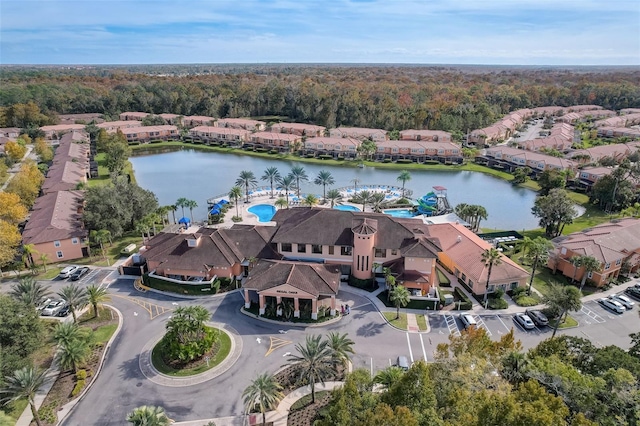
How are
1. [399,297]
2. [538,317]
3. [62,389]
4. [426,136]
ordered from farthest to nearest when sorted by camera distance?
[426,136] → [538,317] → [399,297] → [62,389]

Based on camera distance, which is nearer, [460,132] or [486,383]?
[486,383]

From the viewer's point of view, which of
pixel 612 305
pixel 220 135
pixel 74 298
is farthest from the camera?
pixel 220 135

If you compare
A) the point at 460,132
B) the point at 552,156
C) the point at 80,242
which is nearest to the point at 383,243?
the point at 80,242

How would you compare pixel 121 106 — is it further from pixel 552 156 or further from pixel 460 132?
pixel 552 156

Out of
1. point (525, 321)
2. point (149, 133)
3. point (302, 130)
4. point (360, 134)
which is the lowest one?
point (525, 321)

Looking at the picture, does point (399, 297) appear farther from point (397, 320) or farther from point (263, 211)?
point (263, 211)

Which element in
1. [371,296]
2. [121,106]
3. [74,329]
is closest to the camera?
[74,329]

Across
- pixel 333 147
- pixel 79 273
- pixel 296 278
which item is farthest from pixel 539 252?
pixel 333 147
